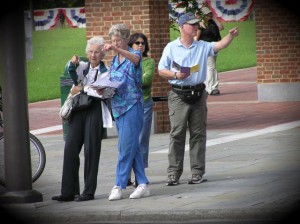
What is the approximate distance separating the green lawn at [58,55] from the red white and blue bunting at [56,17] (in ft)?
1.40

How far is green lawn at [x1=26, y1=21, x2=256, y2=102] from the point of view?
30.6 meters

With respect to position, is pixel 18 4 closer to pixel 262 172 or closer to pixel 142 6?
pixel 262 172

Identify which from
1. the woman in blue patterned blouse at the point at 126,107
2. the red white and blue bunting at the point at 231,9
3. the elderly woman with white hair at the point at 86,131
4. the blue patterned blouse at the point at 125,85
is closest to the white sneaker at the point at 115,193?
the woman in blue patterned blouse at the point at 126,107

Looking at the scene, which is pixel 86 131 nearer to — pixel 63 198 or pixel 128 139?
pixel 128 139

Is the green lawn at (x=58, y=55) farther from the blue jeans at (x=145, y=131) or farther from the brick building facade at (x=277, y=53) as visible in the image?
the blue jeans at (x=145, y=131)

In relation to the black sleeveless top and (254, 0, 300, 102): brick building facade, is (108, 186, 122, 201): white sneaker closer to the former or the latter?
(254, 0, 300, 102): brick building facade

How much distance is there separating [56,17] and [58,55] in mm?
14798

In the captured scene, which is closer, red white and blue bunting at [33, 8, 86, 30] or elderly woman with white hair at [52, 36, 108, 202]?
elderly woman with white hair at [52, 36, 108, 202]

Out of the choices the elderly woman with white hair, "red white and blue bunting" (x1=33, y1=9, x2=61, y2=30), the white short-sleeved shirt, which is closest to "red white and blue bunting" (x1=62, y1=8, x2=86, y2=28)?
"red white and blue bunting" (x1=33, y1=9, x2=61, y2=30)

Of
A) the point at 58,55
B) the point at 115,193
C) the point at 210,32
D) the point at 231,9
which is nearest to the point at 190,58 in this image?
the point at 115,193

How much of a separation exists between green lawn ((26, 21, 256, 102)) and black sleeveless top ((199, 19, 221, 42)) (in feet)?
18.9

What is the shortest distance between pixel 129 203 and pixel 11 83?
171cm

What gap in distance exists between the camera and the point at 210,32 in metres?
22.3

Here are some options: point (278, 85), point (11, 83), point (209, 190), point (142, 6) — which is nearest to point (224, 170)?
point (209, 190)
